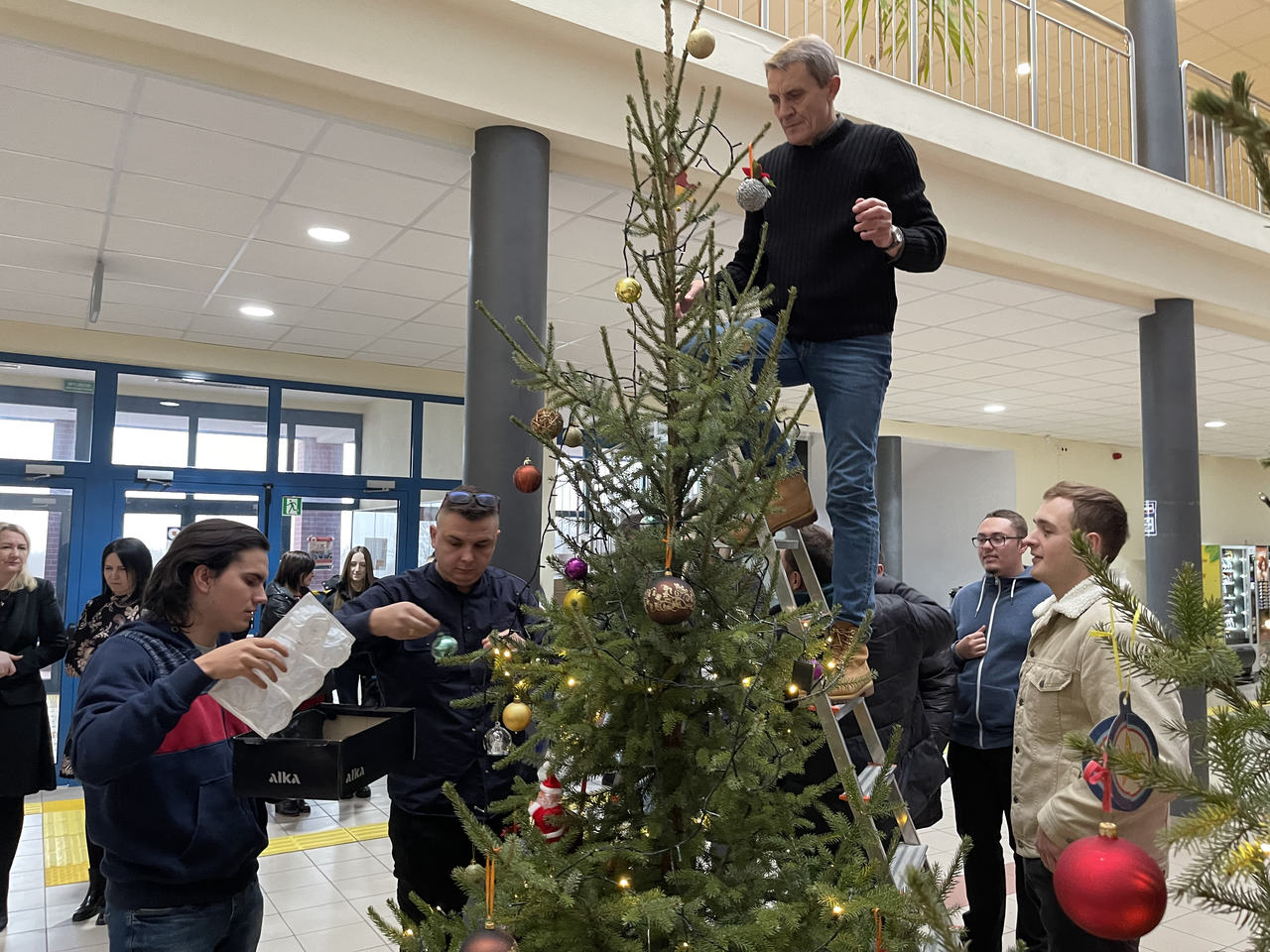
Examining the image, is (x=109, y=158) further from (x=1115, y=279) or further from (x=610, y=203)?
(x=1115, y=279)

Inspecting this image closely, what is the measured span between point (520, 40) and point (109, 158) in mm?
2044

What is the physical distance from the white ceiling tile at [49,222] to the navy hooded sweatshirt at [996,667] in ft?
16.1

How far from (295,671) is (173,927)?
566mm

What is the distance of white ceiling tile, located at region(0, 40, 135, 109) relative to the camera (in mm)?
3188

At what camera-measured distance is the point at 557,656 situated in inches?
68.0

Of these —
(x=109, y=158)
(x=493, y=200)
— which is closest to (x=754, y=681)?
(x=493, y=200)

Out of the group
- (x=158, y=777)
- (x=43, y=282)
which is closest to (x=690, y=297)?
(x=158, y=777)

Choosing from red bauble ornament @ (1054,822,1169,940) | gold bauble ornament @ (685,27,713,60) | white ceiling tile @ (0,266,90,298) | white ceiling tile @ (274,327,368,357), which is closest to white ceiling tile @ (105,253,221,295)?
white ceiling tile @ (0,266,90,298)

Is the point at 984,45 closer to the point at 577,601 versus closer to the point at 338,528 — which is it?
the point at 338,528

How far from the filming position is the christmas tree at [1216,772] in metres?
0.72

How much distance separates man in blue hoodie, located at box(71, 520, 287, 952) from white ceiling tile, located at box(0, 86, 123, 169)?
268cm

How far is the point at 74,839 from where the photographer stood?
16.8ft

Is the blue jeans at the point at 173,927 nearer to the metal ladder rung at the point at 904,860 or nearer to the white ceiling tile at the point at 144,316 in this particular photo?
the metal ladder rung at the point at 904,860

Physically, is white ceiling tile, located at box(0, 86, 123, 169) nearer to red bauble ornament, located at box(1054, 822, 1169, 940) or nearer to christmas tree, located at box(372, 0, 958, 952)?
christmas tree, located at box(372, 0, 958, 952)
